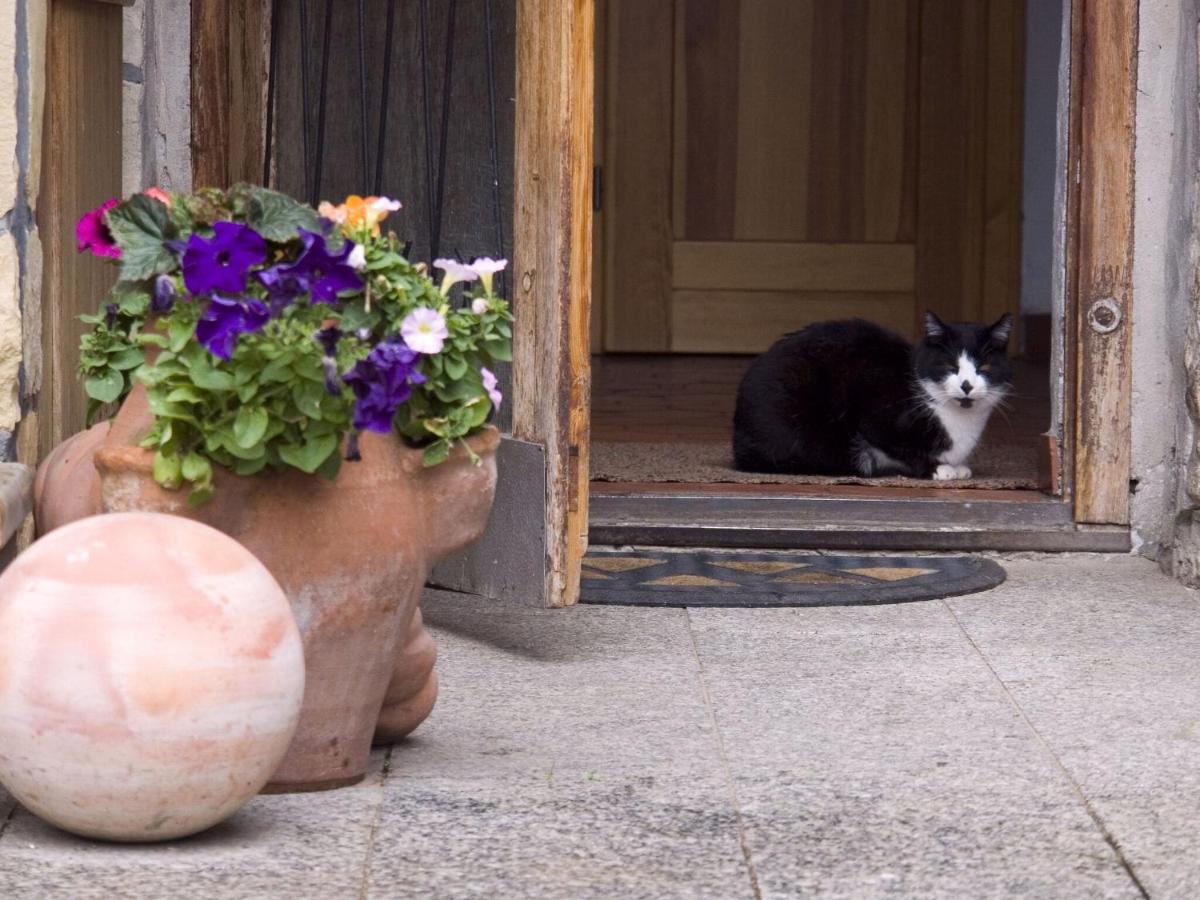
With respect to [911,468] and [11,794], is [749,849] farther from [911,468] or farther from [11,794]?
[911,468]

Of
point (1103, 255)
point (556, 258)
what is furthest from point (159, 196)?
point (1103, 255)

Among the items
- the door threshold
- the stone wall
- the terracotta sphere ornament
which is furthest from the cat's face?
the terracotta sphere ornament

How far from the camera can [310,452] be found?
83.4 inches

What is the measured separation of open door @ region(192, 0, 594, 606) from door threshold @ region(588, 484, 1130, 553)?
661 mm

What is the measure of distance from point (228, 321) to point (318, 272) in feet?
0.43

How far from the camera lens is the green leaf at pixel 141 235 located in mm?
2182

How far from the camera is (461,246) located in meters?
3.55

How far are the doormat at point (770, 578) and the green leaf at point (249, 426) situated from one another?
1.53 m

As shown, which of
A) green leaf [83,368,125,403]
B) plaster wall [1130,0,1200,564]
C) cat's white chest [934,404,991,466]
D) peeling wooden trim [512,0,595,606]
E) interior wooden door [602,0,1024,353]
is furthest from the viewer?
interior wooden door [602,0,1024,353]

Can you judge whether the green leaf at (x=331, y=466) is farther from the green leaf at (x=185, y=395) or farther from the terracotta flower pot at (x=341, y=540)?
the green leaf at (x=185, y=395)

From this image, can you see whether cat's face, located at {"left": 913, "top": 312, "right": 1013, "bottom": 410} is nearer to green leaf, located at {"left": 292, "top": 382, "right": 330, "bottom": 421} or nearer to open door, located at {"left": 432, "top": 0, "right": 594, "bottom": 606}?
open door, located at {"left": 432, "top": 0, "right": 594, "bottom": 606}

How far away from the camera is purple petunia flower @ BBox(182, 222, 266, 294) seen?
2.11 metres

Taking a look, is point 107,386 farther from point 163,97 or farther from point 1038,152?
point 1038,152

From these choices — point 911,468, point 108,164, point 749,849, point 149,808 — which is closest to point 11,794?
point 149,808
